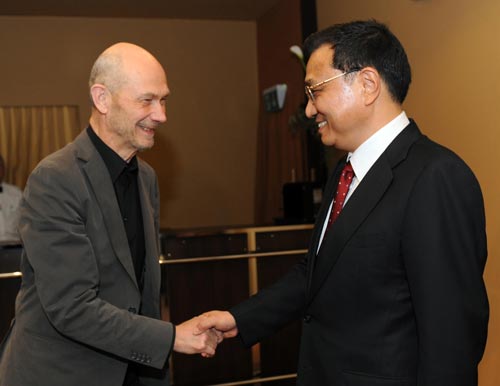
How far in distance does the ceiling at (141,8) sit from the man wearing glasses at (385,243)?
4807mm

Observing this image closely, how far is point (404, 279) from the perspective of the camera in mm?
1496

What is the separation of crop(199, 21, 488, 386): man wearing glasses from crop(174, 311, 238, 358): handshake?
1.31ft

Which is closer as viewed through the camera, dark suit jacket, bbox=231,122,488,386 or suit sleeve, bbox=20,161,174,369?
dark suit jacket, bbox=231,122,488,386

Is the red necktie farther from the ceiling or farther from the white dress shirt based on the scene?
the ceiling

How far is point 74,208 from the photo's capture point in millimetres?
1739

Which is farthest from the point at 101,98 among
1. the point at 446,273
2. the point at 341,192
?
the point at 446,273

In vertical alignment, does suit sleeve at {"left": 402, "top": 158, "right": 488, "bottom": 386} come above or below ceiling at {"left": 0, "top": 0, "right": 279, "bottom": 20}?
below

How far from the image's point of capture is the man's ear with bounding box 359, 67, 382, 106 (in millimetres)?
1616

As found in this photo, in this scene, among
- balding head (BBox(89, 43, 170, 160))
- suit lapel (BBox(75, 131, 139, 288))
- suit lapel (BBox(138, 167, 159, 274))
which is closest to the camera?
suit lapel (BBox(75, 131, 139, 288))

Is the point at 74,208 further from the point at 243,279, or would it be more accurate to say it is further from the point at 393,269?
the point at 243,279

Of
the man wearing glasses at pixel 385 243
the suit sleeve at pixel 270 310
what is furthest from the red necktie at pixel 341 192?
the suit sleeve at pixel 270 310

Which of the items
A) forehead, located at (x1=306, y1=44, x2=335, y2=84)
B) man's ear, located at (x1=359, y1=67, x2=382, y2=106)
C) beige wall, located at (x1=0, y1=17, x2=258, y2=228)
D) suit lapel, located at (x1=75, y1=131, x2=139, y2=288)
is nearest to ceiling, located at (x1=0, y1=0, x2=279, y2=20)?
beige wall, located at (x1=0, y1=17, x2=258, y2=228)

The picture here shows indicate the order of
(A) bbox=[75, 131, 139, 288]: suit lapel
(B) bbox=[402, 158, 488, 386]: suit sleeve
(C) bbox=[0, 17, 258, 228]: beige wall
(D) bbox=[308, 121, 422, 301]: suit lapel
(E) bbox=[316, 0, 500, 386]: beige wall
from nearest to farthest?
(B) bbox=[402, 158, 488, 386]: suit sleeve, (D) bbox=[308, 121, 422, 301]: suit lapel, (A) bbox=[75, 131, 139, 288]: suit lapel, (E) bbox=[316, 0, 500, 386]: beige wall, (C) bbox=[0, 17, 258, 228]: beige wall

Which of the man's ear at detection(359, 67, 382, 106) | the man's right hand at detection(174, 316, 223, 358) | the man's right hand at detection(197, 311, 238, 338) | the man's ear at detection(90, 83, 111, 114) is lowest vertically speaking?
the man's right hand at detection(174, 316, 223, 358)
